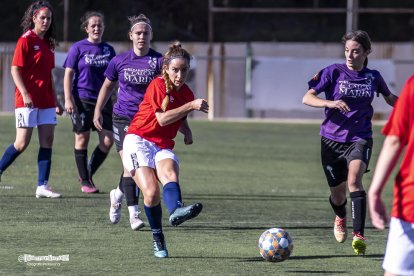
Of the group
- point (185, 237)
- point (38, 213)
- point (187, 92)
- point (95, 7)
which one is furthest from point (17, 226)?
point (95, 7)

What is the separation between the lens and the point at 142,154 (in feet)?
25.2

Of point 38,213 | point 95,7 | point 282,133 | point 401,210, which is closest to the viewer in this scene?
point 401,210

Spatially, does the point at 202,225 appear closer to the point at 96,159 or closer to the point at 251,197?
the point at 251,197

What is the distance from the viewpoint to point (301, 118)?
2809cm

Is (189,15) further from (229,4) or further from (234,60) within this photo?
(234,60)

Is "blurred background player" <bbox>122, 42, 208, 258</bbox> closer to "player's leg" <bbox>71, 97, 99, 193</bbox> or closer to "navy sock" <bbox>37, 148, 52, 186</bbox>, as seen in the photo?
"navy sock" <bbox>37, 148, 52, 186</bbox>

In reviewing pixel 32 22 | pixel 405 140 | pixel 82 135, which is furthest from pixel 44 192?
pixel 405 140

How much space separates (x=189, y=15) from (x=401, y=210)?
1227 inches

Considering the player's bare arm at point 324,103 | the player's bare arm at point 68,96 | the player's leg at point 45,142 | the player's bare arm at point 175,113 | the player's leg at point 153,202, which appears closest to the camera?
the player's bare arm at point 175,113

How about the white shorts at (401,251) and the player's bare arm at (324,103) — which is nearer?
the white shorts at (401,251)

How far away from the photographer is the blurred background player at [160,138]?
7.52m

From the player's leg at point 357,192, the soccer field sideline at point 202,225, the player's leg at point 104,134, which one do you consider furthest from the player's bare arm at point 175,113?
the player's leg at point 104,134

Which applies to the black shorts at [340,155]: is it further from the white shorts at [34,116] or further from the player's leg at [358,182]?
the white shorts at [34,116]

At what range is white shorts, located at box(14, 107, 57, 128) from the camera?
1069 centimetres
